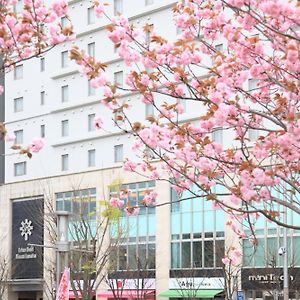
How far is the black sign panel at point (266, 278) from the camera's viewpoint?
43628 mm

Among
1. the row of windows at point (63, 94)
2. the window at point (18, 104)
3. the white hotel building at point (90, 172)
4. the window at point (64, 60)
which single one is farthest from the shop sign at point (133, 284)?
the window at point (18, 104)

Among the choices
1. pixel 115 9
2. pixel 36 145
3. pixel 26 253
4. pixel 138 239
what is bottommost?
pixel 26 253

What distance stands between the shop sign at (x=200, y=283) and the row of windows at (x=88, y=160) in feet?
28.6

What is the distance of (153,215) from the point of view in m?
51.8

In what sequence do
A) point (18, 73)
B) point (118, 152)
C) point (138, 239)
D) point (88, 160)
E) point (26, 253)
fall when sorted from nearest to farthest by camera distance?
point (138, 239) → point (118, 152) → point (88, 160) → point (26, 253) → point (18, 73)

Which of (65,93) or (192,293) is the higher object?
(65,93)

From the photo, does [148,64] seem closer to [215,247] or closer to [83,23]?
[215,247]

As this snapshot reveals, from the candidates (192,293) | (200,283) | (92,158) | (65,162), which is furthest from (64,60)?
(192,293)

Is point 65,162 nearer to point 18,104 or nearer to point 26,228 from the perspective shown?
point 26,228

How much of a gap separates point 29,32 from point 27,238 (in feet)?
162

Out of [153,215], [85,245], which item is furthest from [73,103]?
[85,245]

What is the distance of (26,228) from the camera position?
59.9 m

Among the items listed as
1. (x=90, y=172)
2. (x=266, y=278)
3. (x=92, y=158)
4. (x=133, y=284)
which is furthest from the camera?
(x=92, y=158)

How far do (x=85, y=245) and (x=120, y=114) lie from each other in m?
26.7
